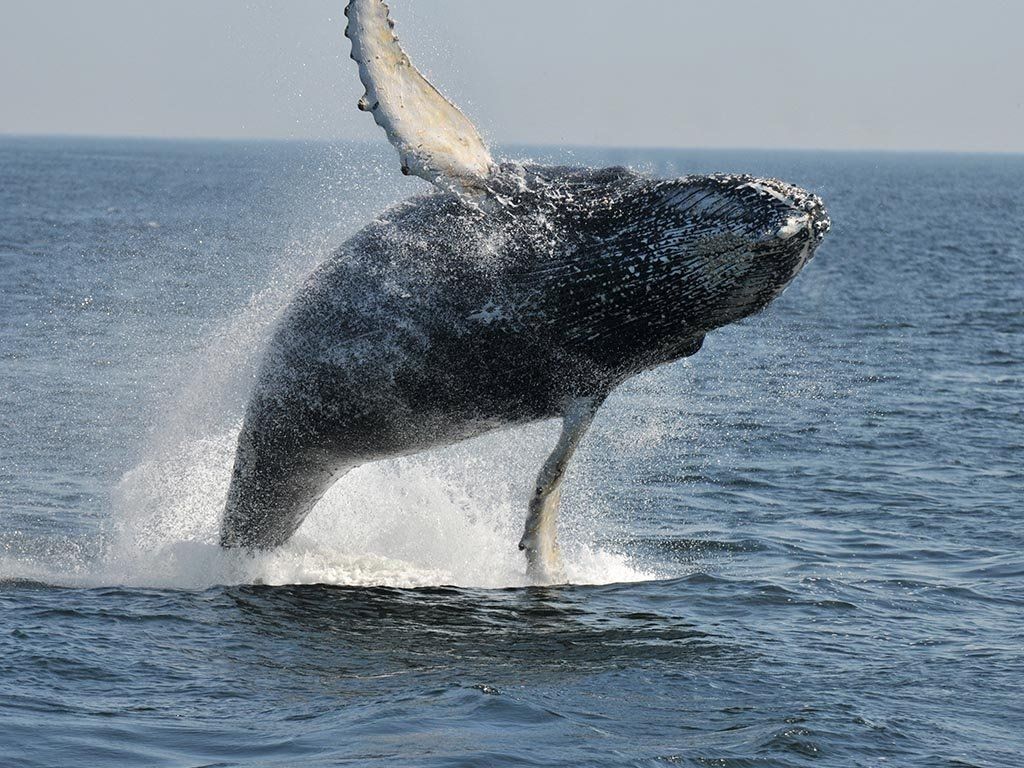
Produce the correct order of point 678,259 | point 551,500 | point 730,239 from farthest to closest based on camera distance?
point 551,500 → point 678,259 → point 730,239

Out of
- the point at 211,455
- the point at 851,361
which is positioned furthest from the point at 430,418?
the point at 851,361

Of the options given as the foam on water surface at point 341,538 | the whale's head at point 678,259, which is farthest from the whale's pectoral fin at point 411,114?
the foam on water surface at point 341,538

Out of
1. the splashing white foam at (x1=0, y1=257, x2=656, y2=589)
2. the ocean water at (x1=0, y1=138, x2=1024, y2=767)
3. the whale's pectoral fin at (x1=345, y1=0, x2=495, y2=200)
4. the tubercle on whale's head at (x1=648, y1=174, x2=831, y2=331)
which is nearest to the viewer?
the ocean water at (x1=0, y1=138, x2=1024, y2=767)

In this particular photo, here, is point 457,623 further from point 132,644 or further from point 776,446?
point 776,446

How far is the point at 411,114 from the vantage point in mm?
12047

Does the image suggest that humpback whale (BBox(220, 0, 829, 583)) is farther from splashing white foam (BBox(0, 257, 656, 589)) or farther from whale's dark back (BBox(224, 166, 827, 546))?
splashing white foam (BBox(0, 257, 656, 589))

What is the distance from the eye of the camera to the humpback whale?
11.4 m

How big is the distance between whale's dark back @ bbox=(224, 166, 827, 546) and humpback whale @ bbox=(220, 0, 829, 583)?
0.01m

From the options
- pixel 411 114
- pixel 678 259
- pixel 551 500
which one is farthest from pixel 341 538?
pixel 678 259

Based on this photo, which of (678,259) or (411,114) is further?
(411,114)

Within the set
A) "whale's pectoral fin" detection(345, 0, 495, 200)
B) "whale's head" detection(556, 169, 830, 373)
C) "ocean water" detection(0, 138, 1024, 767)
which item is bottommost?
"ocean water" detection(0, 138, 1024, 767)

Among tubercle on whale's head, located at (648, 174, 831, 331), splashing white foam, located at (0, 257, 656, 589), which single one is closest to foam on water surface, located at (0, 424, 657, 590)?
splashing white foam, located at (0, 257, 656, 589)

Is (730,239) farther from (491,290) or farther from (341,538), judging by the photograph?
(341,538)

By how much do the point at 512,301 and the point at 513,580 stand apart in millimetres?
3331
